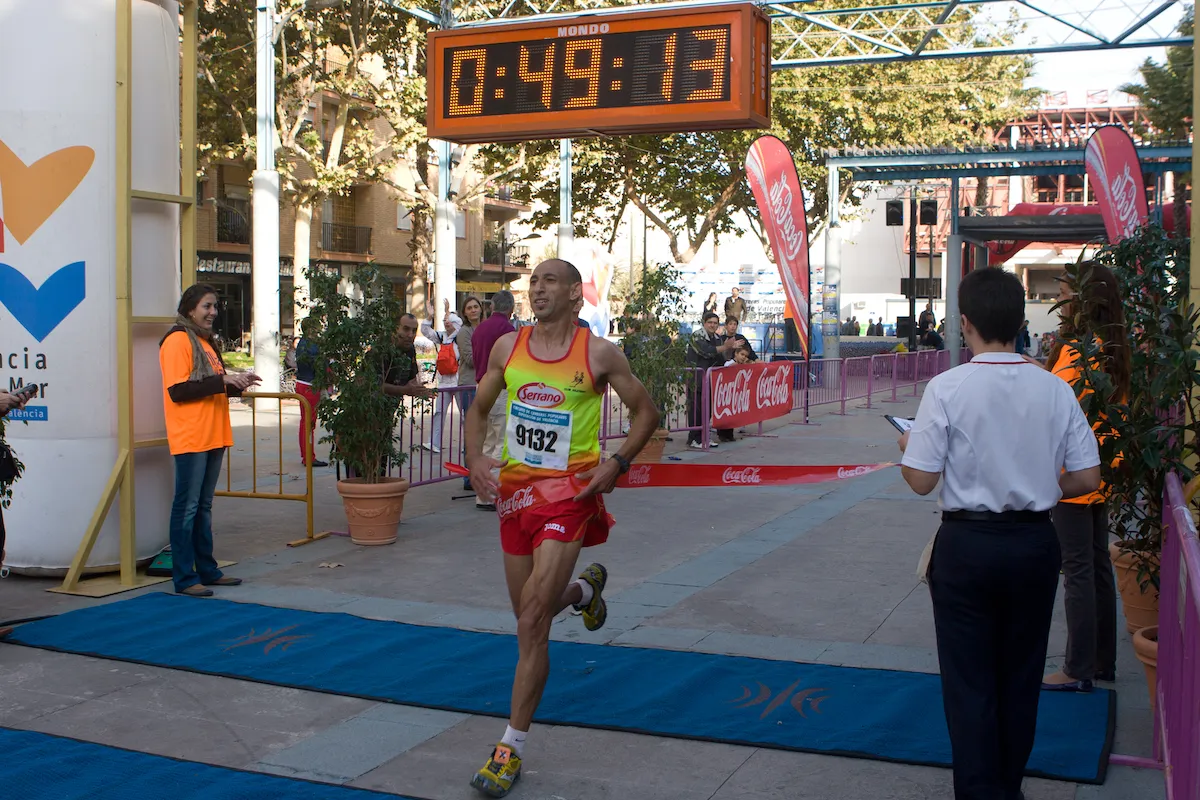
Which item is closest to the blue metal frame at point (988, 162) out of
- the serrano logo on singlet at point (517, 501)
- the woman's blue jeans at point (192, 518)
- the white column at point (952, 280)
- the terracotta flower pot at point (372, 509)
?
the white column at point (952, 280)

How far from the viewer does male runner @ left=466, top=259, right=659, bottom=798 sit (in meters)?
4.56

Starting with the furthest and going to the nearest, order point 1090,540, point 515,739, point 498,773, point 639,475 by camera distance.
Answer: point 639,475 < point 1090,540 < point 515,739 < point 498,773

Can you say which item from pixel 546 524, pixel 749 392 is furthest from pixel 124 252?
pixel 749 392

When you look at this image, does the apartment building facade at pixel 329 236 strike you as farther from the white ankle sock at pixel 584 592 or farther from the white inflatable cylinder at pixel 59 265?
the white ankle sock at pixel 584 592

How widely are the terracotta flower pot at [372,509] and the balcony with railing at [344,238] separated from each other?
40.7 metres

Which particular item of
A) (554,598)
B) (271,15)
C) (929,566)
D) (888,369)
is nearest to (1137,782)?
(929,566)

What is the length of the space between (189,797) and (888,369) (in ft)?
71.1

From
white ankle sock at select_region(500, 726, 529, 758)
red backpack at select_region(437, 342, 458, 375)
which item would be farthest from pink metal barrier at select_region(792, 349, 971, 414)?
white ankle sock at select_region(500, 726, 529, 758)

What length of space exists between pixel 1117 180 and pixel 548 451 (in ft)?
48.2

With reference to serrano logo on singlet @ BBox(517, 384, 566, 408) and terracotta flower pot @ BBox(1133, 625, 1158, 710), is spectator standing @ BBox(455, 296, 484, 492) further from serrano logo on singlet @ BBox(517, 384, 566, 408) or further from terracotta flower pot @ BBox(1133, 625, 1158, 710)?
terracotta flower pot @ BBox(1133, 625, 1158, 710)

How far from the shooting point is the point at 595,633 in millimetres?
6531

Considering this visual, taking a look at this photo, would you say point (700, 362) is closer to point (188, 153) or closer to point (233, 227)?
point (188, 153)

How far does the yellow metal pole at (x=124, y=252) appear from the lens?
7434 mm

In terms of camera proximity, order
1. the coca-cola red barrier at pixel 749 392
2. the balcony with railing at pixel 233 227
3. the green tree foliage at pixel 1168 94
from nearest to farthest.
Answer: the coca-cola red barrier at pixel 749 392
the green tree foliage at pixel 1168 94
the balcony with railing at pixel 233 227
